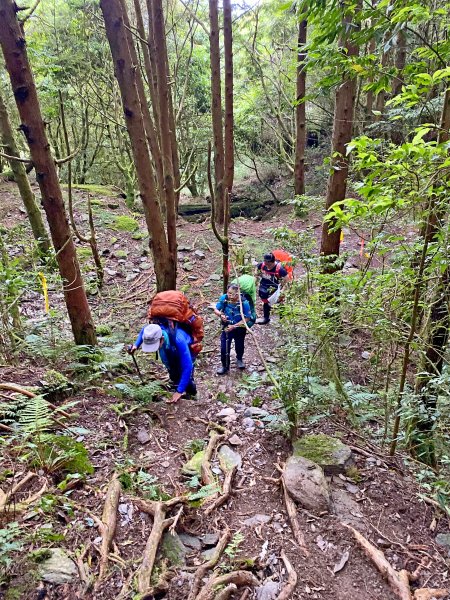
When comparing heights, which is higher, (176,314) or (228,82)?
(228,82)

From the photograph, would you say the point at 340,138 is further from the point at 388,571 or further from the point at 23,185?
the point at 23,185

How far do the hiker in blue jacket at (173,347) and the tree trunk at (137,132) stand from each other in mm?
1911

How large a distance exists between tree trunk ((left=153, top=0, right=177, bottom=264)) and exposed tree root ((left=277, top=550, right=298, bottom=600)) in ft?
16.7

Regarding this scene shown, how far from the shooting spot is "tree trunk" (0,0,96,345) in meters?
4.15

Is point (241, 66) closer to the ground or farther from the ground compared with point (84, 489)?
farther from the ground

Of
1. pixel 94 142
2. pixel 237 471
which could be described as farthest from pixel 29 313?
pixel 94 142

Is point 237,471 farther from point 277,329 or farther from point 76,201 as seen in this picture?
point 76,201

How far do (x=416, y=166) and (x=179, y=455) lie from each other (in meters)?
3.63

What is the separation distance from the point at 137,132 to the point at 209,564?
5.55 metres

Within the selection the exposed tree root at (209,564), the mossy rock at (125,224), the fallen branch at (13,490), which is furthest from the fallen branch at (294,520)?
the mossy rock at (125,224)

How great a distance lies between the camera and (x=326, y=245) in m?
7.57

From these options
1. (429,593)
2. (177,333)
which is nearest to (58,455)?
(177,333)

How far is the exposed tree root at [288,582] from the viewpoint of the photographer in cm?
257

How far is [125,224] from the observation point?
44.6 feet
